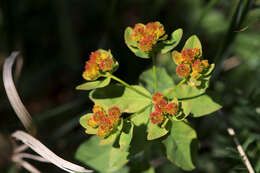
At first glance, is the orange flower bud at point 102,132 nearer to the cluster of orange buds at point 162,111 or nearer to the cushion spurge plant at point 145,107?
the cushion spurge plant at point 145,107

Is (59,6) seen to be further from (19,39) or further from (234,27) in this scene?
(234,27)

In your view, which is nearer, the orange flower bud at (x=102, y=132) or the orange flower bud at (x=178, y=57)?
the orange flower bud at (x=102, y=132)

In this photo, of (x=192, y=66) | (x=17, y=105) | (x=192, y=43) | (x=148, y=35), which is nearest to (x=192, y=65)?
(x=192, y=66)

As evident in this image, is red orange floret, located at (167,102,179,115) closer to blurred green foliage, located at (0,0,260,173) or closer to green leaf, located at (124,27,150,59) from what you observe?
green leaf, located at (124,27,150,59)

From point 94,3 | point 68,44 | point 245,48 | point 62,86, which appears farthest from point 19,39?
point 245,48

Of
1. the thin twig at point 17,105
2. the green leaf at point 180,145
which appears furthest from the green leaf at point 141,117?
the thin twig at point 17,105

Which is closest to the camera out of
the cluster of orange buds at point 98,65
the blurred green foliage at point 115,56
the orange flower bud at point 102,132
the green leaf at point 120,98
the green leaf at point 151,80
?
the orange flower bud at point 102,132

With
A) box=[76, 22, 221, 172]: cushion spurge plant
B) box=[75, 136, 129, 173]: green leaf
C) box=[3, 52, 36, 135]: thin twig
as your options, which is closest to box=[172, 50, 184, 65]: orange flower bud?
box=[76, 22, 221, 172]: cushion spurge plant

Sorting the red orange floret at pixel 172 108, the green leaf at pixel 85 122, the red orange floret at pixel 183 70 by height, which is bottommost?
the green leaf at pixel 85 122
